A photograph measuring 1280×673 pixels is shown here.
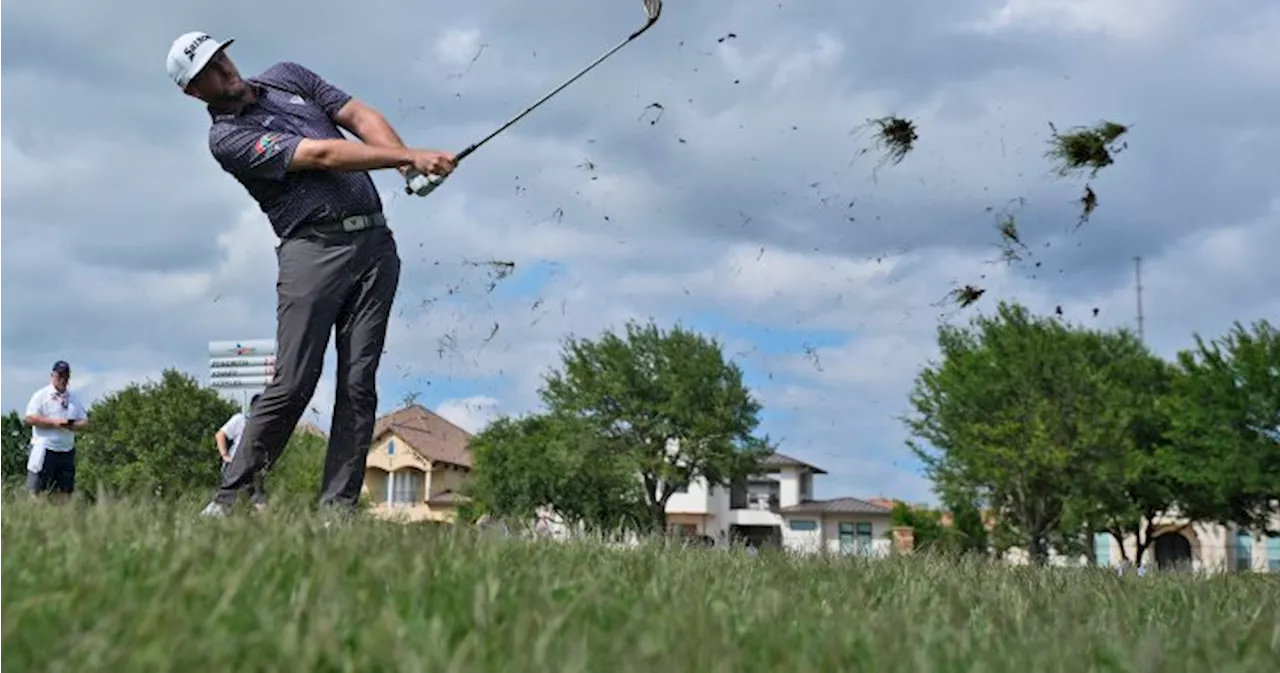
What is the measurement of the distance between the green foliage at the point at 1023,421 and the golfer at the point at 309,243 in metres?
44.2

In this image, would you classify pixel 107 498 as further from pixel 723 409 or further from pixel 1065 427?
pixel 723 409

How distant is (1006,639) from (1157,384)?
56.1 m

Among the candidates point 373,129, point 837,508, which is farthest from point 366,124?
point 837,508

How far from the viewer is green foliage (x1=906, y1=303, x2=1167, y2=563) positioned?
4894 centimetres

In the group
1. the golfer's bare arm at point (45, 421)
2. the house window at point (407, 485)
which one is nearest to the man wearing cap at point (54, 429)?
the golfer's bare arm at point (45, 421)

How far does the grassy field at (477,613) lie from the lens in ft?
8.77

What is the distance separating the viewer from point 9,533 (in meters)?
4.04

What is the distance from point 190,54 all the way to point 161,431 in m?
58.2

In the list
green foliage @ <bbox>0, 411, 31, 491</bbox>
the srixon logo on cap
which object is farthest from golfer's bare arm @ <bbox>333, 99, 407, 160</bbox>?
green foliage @ <bbox>0, 411, 31, 491</bbox>

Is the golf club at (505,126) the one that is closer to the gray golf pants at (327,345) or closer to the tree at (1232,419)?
the gray golf pants at (327,345)

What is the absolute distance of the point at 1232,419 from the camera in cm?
4850

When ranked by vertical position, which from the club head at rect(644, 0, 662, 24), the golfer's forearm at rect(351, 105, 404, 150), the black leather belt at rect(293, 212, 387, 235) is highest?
the club head at rect(644, 0, 662, 24)

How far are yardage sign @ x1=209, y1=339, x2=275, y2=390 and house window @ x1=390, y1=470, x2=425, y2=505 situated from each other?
77.9 meters

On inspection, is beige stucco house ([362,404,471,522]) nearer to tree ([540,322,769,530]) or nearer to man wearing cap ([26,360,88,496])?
tree ([540,322,769,530])
